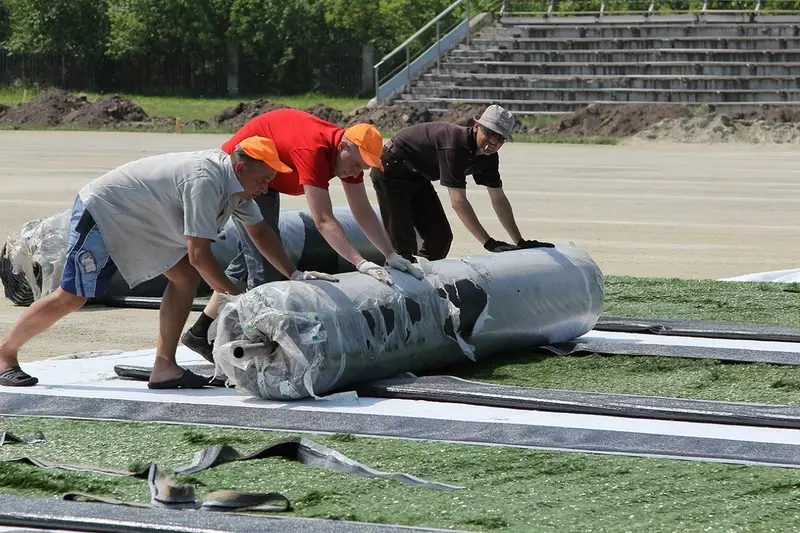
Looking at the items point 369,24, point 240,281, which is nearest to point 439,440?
point 240,281

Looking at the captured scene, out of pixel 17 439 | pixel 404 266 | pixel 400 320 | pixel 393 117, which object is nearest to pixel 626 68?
pixel 393 117

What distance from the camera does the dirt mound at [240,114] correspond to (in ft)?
114

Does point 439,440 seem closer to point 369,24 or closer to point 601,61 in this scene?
point 601,61

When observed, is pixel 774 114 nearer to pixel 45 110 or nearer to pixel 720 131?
pixel 720 131

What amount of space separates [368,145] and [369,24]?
140 feet

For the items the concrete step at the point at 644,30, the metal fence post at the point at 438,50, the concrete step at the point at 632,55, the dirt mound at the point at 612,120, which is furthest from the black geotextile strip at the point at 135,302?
the metal fence post at the point at 438,50

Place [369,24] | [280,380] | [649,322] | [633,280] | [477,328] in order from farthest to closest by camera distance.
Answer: [369,24]
[633,280]
[649,322]
[477,328]
[280,380]

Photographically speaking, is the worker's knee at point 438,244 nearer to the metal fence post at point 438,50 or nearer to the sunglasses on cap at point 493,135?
the sunglasses on cap at point 493,135

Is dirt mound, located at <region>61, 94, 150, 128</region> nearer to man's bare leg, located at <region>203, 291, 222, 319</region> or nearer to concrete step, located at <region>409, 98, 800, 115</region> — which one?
concrete step, located at <region>409, 98, 800, 115</region>

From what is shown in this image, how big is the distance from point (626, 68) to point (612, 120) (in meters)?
4.44

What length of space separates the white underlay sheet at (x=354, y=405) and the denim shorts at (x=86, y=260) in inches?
20.0

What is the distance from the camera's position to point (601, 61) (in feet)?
118

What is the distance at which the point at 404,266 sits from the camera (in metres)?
6.89

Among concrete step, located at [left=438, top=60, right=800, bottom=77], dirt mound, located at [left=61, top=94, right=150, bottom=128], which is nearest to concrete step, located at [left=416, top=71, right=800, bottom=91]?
concrete step, located at [left=438, top=60, right=800, bottom=77]
